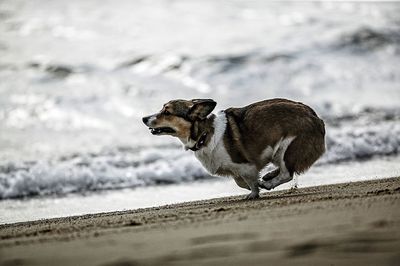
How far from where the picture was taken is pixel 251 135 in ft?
23.5

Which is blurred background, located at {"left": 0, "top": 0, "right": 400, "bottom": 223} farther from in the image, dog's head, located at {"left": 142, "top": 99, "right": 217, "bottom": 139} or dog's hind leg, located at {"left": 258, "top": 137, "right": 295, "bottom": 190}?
dog's hind leg, located at {"left": 258, "top": 137, "right": 295, "bottom": 190}

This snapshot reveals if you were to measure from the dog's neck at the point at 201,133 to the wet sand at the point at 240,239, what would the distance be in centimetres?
167

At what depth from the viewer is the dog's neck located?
283 inches

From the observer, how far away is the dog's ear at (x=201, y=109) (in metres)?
7.09

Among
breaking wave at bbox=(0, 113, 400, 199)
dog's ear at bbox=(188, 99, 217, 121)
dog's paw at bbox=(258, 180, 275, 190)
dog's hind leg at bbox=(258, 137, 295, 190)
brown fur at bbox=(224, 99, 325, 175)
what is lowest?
breaking wave at bbox=(0, 113, 400, 199)

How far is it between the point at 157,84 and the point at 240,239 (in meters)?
13.0

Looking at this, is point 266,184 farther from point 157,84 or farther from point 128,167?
point 157,84

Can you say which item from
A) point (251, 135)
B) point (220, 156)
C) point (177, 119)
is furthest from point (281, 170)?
point (177, 119)

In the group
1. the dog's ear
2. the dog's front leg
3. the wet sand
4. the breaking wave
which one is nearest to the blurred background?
the breaking wave

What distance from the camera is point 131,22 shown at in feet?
70.3

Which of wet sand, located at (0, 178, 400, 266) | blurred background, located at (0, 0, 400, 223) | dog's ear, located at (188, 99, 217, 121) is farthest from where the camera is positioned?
blurred background, located at (0, 0, 400, 223)

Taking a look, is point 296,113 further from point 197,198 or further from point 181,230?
point 181,230

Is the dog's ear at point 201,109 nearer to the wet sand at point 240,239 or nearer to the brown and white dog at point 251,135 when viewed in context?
the brown and white dog at point 251,135

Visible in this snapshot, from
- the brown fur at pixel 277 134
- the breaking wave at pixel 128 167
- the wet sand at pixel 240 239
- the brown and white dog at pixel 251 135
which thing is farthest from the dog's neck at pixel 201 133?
the breaking wave at pixel 128 167
